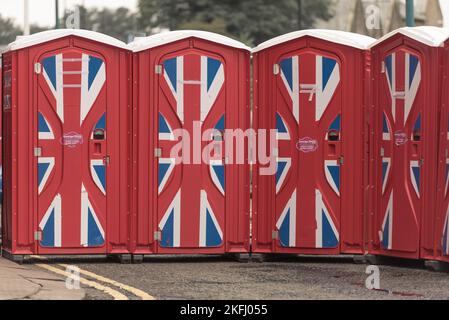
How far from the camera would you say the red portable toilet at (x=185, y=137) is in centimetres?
1367

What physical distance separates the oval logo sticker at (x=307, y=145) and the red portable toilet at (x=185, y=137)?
636mm

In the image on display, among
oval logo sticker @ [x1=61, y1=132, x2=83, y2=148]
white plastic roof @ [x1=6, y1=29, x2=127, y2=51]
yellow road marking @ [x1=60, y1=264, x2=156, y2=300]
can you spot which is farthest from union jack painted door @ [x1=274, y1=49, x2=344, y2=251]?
yellow road marking @ [x1=60, y1=264, x2=156, y2=300]

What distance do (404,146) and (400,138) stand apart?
4.6 inches

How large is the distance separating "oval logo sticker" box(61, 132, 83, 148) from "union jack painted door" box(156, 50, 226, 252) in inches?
35.9

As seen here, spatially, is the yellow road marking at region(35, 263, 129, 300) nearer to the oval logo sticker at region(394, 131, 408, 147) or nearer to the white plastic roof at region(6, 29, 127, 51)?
the white plastic roof at region(6, 29, 127, 51)

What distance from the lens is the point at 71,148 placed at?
44.5 feet

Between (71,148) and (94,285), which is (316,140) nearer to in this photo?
(71,148)

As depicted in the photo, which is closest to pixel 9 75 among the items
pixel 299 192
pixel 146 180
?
pixel 146 180

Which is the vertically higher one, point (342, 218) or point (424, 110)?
point (424, 110)

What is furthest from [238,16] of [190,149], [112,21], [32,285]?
[32,285]

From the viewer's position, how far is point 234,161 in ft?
45.4

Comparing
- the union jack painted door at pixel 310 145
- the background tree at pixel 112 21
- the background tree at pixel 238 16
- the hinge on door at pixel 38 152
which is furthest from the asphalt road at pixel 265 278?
the background tree at pixel 112 21

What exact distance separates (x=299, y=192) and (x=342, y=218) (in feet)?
1.87
